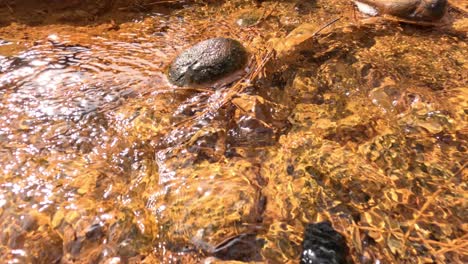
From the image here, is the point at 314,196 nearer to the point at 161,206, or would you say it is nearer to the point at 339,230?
the point at 339,230

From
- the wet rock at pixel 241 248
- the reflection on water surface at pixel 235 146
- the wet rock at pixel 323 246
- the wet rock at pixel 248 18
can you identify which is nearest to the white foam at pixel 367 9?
the reflection on water surface at pixel 235 146

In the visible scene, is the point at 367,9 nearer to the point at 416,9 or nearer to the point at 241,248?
the point at 416,9

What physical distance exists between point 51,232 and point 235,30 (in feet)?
6.92

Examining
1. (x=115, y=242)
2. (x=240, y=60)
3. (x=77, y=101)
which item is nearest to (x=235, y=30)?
(x=240, y=60)

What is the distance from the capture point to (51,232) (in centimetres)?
185

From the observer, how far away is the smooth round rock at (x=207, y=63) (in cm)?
264

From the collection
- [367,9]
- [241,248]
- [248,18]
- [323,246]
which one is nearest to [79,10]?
[248,18]

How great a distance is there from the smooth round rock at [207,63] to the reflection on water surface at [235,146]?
0.10m

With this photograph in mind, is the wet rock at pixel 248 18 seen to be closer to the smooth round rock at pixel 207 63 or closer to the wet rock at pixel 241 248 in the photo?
the smooth round rock at pixel 207 63

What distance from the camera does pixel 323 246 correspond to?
1657 millimetres

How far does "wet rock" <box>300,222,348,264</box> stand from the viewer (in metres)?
1.61

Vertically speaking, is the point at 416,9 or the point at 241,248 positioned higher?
the point at 416,9

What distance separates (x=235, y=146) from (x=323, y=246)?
82 centimetres

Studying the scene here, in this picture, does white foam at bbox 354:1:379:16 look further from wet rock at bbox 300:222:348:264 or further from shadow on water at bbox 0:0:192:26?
wet rock at bbox 300:222:348:264
